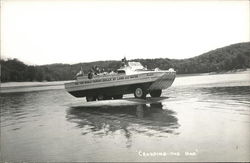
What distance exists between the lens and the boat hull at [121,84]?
724 inches

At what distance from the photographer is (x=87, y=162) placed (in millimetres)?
7637

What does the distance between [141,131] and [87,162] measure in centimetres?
282

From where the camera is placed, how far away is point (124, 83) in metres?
19.1

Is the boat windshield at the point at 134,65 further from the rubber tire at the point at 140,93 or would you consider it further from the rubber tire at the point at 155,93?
the rubber tire at the point at 155,93

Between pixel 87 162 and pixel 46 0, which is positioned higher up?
pixel 46 0

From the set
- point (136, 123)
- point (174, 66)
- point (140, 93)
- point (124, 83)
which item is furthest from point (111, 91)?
point (174, 66)

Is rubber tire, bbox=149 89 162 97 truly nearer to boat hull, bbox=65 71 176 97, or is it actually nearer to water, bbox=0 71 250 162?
boat hull, bbox=65 71 176 97

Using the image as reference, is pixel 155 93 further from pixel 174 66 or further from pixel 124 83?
pixel 174 66

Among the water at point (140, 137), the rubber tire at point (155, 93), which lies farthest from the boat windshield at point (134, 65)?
the water at point (140, 137)

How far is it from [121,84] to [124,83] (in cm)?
23

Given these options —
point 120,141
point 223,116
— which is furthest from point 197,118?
point 120,141

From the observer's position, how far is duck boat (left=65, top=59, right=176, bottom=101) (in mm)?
18484

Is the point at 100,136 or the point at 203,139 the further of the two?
the point at 100,136

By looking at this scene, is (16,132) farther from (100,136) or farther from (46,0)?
(46,0)
